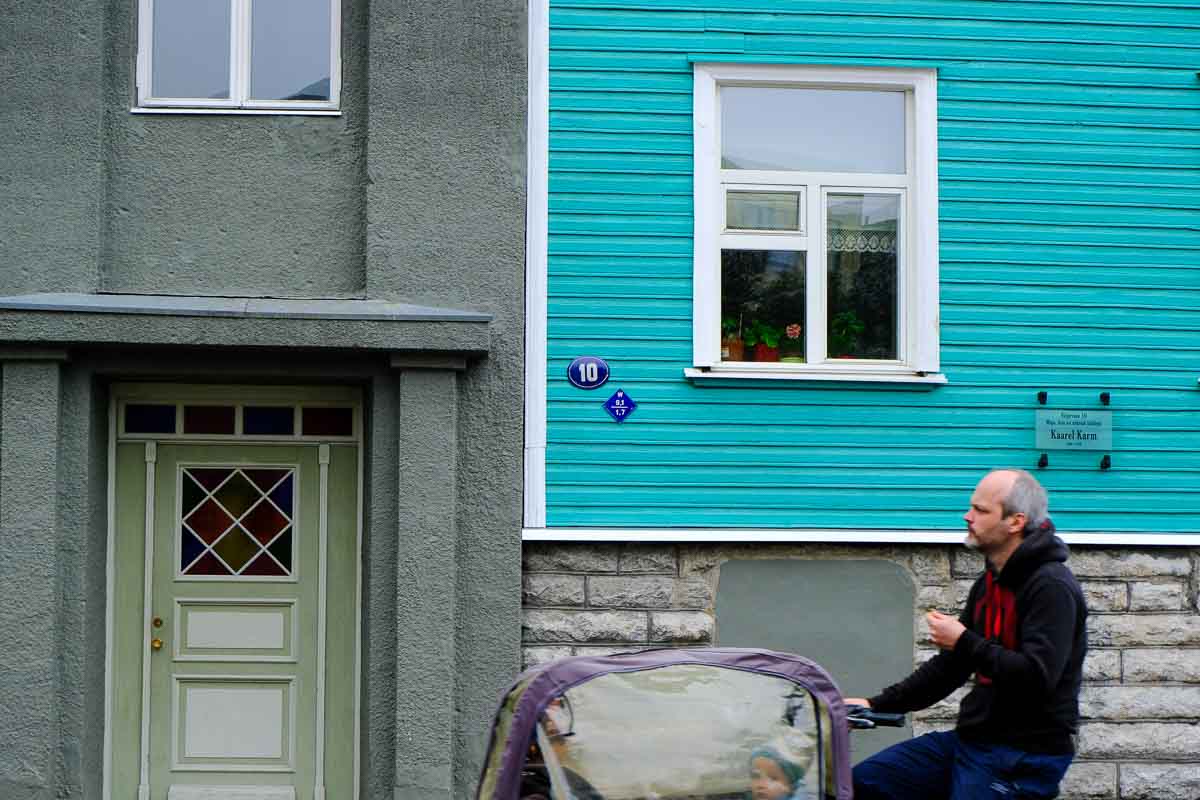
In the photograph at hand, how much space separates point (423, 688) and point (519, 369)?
1.82m

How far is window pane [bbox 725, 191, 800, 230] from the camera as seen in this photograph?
871 centimetres

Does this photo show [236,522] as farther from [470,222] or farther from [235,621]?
[470,222]

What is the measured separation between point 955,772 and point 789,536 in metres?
3.02

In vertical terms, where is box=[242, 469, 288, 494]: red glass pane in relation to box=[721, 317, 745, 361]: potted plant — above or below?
below

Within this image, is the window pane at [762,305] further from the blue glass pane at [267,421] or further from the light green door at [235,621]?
the blue glass pane at [267,421]

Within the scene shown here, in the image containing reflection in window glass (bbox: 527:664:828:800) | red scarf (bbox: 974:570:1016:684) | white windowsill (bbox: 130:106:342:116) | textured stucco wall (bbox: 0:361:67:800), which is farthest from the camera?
white windowsill (bbox: 130:106:342:116)

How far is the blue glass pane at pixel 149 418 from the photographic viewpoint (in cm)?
870

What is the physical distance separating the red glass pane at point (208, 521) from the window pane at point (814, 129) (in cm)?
364

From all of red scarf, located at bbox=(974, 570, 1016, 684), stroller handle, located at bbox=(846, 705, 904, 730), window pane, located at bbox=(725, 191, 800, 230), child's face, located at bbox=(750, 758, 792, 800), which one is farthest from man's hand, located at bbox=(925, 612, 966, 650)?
window pane, located at bbox=(725, 191, 800, 230)

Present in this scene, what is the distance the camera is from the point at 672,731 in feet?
15.9

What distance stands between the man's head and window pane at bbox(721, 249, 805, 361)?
3.29m

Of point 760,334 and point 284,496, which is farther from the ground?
point 760,334

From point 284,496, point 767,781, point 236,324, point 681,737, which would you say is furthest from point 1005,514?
point 284,496

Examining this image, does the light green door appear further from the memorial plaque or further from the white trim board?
the memorial plaque
